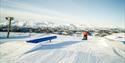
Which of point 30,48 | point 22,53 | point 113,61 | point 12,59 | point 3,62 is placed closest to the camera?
point 3,62

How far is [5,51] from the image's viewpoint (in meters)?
8.65

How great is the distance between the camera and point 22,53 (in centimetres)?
820

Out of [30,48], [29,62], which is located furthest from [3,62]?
[30,48]

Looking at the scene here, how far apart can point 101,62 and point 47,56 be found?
10.3ft

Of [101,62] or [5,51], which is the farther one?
[5,51]

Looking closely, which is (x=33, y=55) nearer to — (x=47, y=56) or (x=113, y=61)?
(x=47, y=56)

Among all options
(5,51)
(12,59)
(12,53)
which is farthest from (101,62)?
(5,51)

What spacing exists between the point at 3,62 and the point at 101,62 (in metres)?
5.23

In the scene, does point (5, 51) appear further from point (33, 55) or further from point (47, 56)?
point (47, 56)

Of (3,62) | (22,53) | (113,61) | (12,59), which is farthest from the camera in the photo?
(22,53)

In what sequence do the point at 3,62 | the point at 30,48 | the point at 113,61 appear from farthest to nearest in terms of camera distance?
the point at 30,48 < the point at 113,61 < the point at 3,62

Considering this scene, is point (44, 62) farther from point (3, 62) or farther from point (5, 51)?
point (5, 51)

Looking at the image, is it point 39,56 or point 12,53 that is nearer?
point 39,56

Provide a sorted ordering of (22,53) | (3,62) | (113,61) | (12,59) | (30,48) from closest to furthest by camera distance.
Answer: (3,62) → (12,59) → (113,61) → (22,53) → (30,48)
